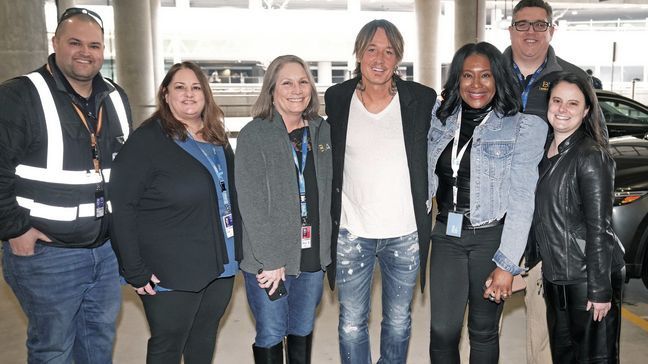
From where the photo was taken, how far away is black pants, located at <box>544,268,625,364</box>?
8.59ft

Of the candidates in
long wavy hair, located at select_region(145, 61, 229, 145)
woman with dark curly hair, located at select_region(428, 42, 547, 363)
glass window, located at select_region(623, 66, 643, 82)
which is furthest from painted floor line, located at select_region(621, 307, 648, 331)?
glass window, located at select_region(623, 66, 643, 82)

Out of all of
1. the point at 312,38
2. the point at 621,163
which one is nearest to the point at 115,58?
the point at 621,163

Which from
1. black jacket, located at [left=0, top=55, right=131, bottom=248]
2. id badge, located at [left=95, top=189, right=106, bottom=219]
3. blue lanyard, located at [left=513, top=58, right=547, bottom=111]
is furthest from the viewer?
blue lanyard, located at [left=513, top=58, right=547, bottom=111]

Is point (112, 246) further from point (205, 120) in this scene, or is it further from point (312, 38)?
point (312, 38)

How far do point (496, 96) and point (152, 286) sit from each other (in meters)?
2.00

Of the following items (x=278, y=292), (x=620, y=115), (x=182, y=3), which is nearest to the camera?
(x=278, y=292)

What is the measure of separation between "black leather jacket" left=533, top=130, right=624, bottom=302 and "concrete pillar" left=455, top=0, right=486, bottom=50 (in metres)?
18.5

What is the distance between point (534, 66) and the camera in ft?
11.0

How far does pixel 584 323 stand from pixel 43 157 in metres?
2.77

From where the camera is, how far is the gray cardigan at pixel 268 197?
268cm

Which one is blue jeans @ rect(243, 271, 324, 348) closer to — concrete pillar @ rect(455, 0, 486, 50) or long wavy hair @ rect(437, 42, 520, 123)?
long wavy hair @ rect(437, 42, 520, 123)

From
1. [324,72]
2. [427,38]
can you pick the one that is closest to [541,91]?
[427,38]

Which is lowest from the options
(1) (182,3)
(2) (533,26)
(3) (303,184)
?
(3) (303,184)

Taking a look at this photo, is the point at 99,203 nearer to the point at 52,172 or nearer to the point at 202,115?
the point at 52,172
